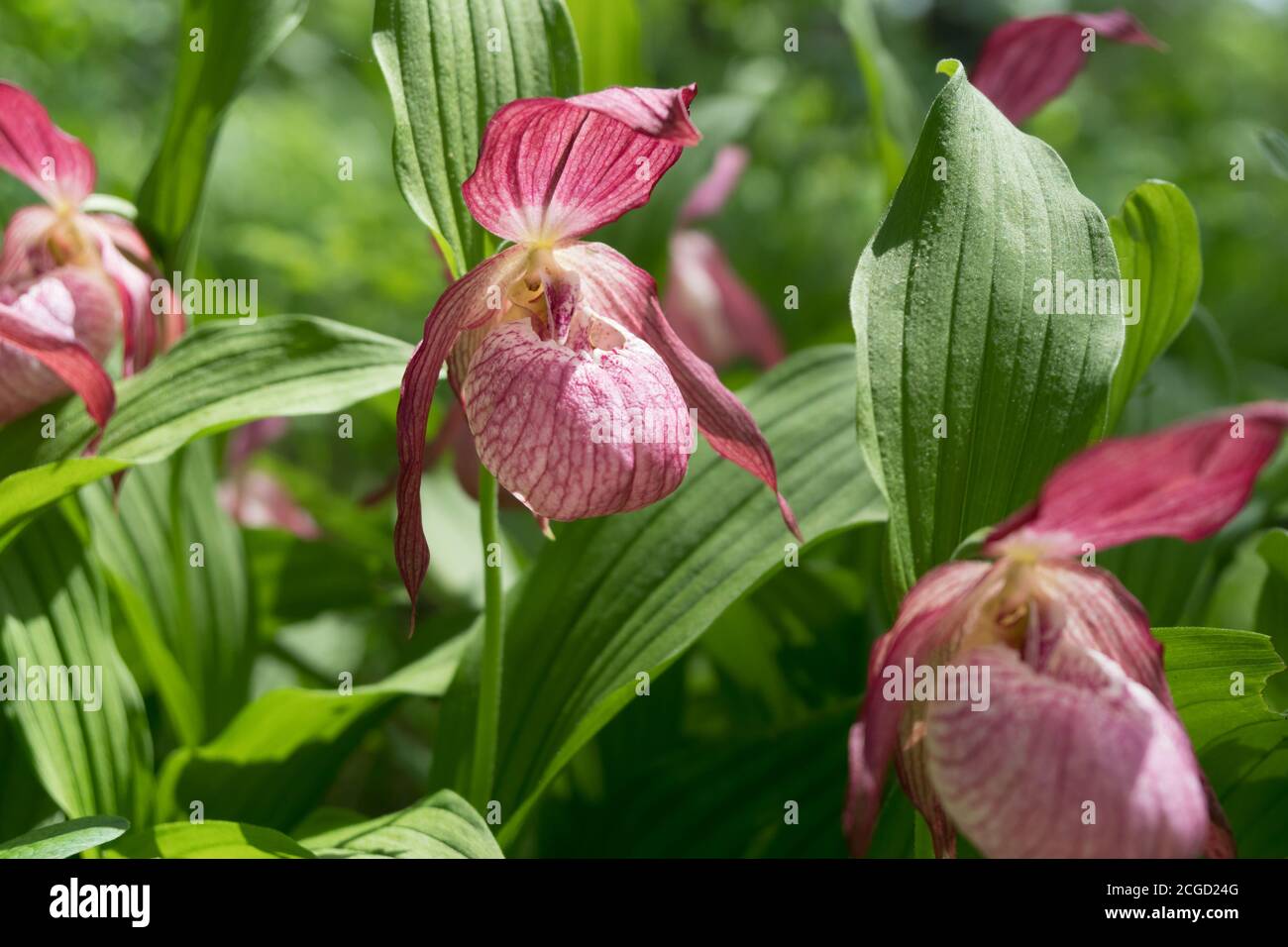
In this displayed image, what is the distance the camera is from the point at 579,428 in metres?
0.67

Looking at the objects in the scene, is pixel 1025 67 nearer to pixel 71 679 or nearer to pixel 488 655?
pixel 488 655

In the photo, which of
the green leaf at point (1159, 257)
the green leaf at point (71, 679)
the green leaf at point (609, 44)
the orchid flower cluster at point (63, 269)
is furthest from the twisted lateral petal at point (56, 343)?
the green leaf at point (1159, 257)

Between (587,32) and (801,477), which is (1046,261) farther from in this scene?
(587,32)

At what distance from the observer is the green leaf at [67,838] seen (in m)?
0.67

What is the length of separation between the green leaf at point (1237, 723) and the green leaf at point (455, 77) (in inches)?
22.6

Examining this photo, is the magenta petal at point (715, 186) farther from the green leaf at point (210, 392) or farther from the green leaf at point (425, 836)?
the green leaf at point (425, 836)

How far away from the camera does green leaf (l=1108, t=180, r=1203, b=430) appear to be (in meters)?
0.85

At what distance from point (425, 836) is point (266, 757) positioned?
332mm

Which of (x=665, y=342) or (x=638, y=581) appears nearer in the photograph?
(x=665, y=342)

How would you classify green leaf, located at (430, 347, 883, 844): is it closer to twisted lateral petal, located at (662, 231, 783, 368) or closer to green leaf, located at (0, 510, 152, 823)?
green leaf, located at (0, 510, 152, 823)

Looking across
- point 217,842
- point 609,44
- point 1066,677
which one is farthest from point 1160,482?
point 609,44

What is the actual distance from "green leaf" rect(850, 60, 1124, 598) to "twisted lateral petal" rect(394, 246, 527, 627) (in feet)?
0.79

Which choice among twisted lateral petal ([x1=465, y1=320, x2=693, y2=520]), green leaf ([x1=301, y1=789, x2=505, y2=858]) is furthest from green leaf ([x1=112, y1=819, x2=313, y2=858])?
twisted lateral petal ([x1=465, y1=320, x2=693, y2=520])
